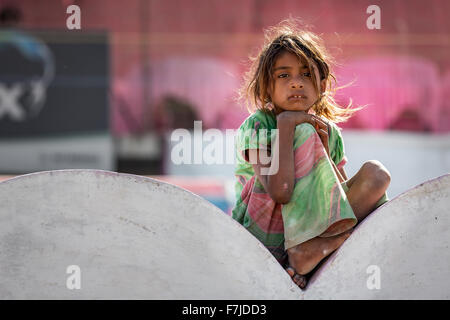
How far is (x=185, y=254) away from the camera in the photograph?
1590 millimetres

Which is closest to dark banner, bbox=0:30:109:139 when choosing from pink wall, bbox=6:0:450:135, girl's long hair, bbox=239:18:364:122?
pink wall, bbox=6:0:450:135

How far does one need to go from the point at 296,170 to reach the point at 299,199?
0.28ft

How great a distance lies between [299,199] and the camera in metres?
1.71

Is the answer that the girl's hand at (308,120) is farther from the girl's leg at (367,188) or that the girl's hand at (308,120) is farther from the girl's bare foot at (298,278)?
the girl's bare foot at (298,278)

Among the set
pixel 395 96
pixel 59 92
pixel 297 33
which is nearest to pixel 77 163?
pixel 59 92

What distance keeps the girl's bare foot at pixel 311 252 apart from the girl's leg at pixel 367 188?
0.12 m

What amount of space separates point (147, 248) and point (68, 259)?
0.71 feet

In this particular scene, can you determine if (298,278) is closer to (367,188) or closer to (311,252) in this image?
(311,252)

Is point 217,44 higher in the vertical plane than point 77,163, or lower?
higher

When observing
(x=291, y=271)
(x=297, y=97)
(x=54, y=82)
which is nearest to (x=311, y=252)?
(x=291, y=271)

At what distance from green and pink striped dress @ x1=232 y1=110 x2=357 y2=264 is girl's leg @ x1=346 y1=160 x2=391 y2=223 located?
0.31ft

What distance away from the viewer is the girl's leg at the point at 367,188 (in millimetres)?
1770

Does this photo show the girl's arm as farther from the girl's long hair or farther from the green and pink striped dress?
the girl's long hair
